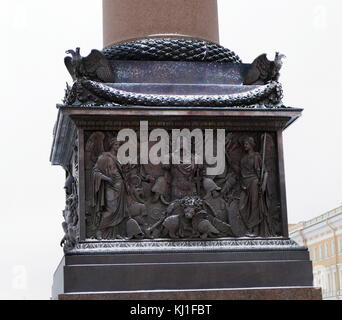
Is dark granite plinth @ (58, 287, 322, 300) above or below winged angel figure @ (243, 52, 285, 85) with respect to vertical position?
below

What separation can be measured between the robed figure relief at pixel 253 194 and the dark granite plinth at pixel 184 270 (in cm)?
31

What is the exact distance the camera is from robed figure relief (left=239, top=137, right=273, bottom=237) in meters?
9.77

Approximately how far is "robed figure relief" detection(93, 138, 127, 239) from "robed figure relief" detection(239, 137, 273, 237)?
4.19 ft

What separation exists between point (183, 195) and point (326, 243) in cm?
2382

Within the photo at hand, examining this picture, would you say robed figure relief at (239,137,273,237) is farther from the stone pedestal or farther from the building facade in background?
the building facade in background

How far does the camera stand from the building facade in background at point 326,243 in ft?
104

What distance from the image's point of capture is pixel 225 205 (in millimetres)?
9758

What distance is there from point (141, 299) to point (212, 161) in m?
1.71

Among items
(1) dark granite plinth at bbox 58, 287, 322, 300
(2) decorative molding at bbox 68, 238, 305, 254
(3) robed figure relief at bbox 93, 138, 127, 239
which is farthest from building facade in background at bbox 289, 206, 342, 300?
(3) robed figure relief at bbox 93, 138, 127, 239

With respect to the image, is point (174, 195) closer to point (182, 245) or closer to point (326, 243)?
point (182, 245)

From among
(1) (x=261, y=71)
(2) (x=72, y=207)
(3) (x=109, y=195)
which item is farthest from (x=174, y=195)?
(1) (x=261, y=71)

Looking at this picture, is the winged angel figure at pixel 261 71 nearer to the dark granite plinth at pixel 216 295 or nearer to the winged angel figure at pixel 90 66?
the winged angel figure at pixel 90 66

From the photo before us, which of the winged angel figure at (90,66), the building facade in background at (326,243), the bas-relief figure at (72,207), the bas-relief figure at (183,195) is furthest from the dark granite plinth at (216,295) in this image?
the building facade in background at (326,243)
